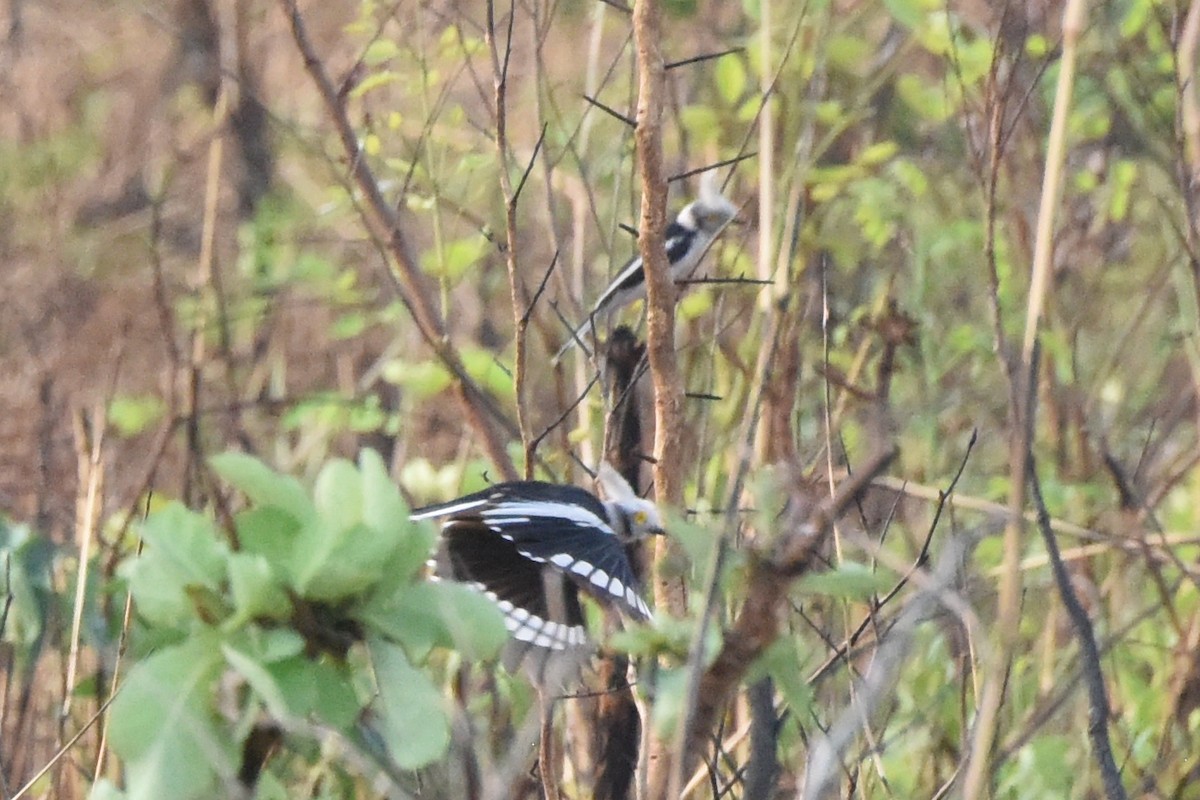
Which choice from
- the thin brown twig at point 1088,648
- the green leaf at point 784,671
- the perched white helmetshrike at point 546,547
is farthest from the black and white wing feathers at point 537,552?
the green leaf at point 784,671

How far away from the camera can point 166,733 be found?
3.61ft

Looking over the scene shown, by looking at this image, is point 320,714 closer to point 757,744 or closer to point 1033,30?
point 757,744

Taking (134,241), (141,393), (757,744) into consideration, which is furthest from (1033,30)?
(134,241)

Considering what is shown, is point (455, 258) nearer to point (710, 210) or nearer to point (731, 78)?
point (710, 210)

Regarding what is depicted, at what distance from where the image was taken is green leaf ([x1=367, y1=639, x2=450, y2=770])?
3.78 feet

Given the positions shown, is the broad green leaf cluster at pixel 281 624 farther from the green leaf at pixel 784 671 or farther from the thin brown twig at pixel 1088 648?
the thin brown twig at pixel 1088 648

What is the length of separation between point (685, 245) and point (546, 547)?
1.16 meters

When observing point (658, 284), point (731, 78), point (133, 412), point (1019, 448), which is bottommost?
point (133, 412)

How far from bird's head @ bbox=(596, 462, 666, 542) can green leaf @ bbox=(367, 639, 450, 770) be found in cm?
85

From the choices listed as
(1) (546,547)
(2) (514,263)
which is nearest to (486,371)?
(2) (514,263)

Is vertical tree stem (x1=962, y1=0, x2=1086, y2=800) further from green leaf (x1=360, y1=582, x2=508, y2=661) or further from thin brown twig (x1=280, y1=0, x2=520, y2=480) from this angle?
thin brown twig (x1=280, y1=0, x2=520, y2=480)

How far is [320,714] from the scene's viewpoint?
3.91ft

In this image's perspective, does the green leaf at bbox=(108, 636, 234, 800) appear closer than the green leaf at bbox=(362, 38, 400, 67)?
Yes

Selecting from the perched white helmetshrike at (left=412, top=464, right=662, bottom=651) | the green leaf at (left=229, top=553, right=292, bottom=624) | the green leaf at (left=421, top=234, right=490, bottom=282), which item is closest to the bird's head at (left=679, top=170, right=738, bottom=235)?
the green leaf at (left=421, top=234, right=490, bottom=282)
